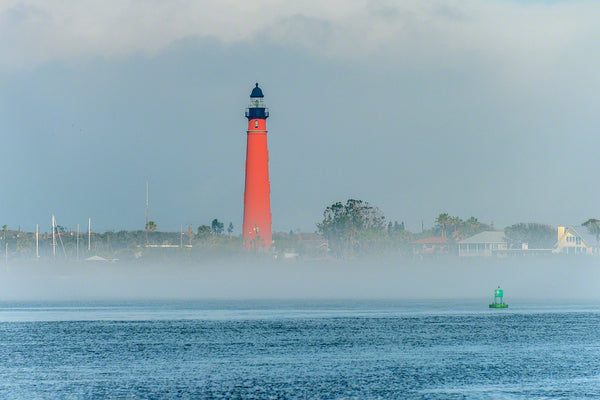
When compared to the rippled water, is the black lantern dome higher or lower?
higher

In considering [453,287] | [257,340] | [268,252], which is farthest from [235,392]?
[453,287]

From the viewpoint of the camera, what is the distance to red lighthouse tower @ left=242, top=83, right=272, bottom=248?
445ft

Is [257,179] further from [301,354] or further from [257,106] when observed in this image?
[301,354]

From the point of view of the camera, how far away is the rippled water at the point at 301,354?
159ft

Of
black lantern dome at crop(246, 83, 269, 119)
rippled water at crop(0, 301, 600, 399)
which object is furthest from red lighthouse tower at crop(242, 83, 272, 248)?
rippled water at crop(0, 301, 600, 399)

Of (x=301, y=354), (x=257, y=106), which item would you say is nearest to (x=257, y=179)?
(x=257, y=106)

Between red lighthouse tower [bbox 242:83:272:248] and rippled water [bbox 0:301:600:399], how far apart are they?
40677mm

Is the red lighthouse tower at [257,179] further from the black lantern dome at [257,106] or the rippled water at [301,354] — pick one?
the rippled water at [301,354]

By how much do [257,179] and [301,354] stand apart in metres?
75.7

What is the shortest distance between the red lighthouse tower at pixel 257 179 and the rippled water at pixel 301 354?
40.7m

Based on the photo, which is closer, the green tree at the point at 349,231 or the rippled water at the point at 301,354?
the rippled water at the point at 301,354

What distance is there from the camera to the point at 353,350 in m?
63.3

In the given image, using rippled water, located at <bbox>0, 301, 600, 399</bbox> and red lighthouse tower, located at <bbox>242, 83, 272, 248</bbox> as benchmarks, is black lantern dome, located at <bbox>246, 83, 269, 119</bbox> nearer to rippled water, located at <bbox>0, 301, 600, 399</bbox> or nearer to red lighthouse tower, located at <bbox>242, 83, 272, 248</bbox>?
red lighthouse tower, located at <bbox>242, 83, 272, 248</bbox>

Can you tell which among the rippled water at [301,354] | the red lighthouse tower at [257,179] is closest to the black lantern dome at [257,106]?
the red lighthouse tower at [257,179]
